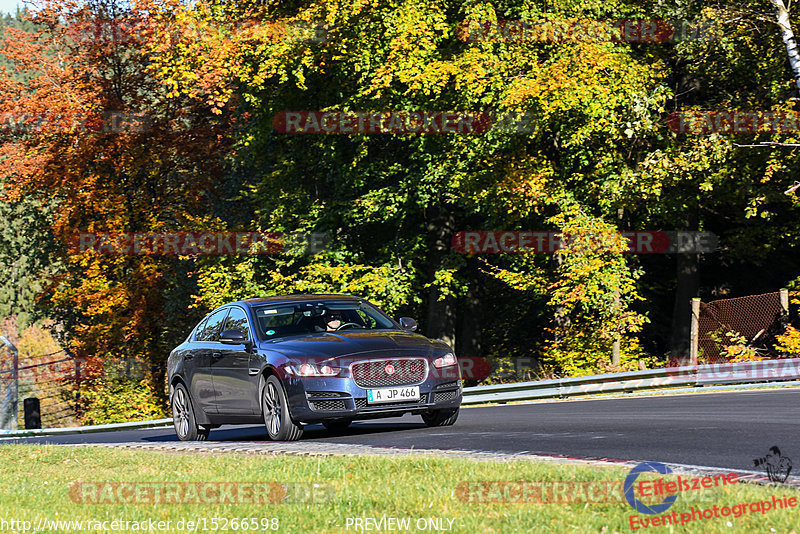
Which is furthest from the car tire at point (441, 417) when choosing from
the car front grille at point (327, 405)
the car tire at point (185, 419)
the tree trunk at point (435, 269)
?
the tree trunk at point (435, 269)

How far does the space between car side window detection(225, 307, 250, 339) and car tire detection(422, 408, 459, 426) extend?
2.38 m

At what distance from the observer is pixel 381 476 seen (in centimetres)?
860

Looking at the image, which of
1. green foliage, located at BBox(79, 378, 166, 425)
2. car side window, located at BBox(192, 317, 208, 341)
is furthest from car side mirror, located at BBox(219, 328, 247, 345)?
green foliage, located at BBox(79, 378, 166, 425)

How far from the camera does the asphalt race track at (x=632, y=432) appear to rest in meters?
10.1

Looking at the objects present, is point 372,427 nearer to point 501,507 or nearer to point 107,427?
point 501,507

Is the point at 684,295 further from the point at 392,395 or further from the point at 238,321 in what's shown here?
the point at 392,395

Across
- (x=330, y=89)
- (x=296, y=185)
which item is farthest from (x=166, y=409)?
(x=330, y=89)

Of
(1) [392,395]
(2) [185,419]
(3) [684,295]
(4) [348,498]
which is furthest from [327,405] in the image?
(3) [684,295]

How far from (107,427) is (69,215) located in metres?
11.8

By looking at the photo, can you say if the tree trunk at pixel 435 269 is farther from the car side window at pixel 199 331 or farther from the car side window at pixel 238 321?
the car side window at pixel 238 321

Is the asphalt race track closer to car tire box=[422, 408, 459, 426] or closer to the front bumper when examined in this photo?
car tire box=[422, 408, 459, 426]

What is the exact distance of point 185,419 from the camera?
15.3 m

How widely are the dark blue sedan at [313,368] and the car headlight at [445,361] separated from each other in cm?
1

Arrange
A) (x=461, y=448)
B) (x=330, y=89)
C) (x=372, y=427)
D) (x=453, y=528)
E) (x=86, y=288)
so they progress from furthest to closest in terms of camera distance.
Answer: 1. (x=86, y=288)
2. (x=330, y=89)
3. (x=372, y=427)
4. (x=461, y=448)
5. (x=453, y=528)
